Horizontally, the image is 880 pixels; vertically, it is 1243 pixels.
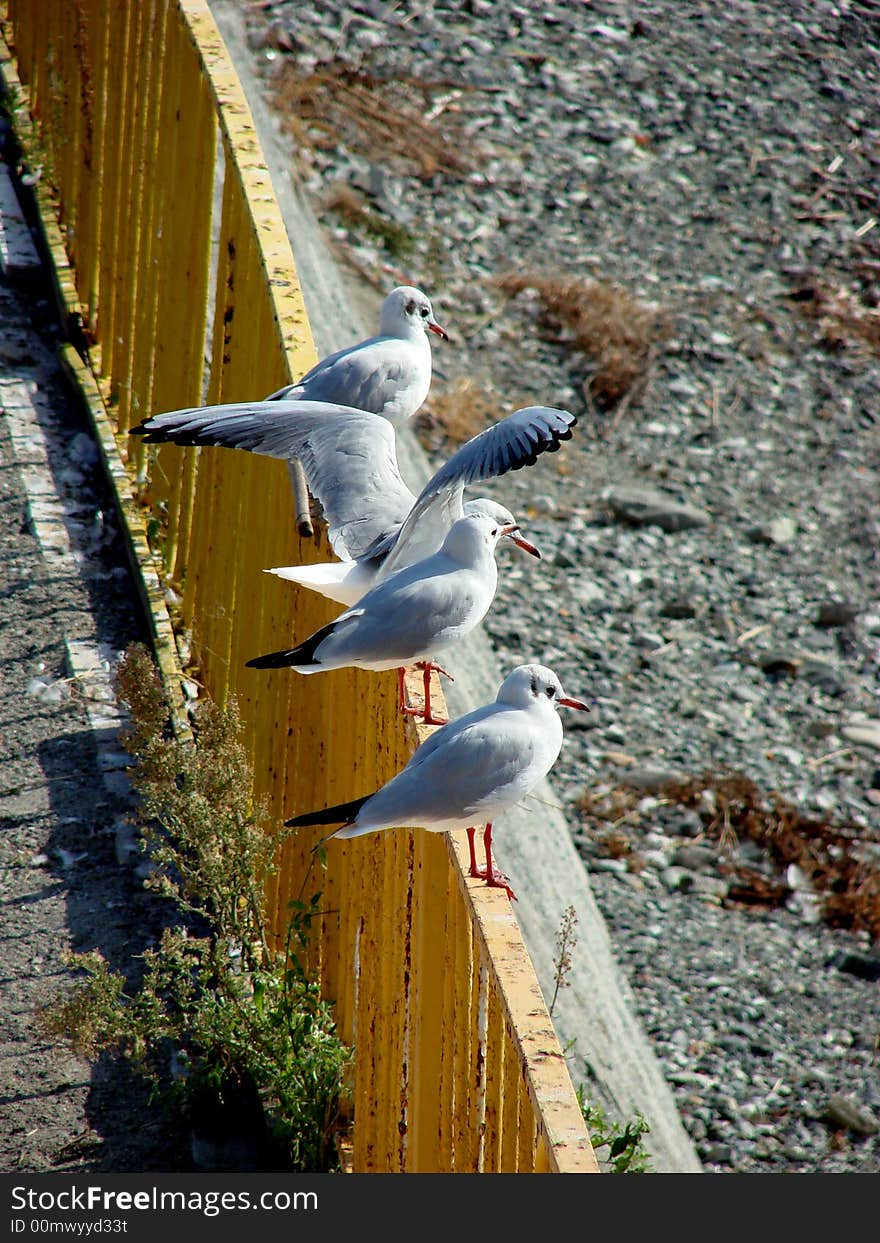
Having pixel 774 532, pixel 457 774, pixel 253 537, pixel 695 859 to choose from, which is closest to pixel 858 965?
pixel 695 859

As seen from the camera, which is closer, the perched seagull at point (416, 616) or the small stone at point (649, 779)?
the perched seagull at point (416, 616)

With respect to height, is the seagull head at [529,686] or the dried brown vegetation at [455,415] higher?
the seagull head at [529,686]

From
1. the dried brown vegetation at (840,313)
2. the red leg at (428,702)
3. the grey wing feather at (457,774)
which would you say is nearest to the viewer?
the grey wing feather at (457,774)

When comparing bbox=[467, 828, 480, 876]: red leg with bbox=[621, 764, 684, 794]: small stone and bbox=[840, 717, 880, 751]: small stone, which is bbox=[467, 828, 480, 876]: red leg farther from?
bbox=[840, 717, 880, 751]: small stone

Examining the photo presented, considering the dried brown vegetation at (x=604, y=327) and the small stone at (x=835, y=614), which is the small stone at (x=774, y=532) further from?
the dried brown vegetation at (x=604, y=327)

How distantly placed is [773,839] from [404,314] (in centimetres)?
357

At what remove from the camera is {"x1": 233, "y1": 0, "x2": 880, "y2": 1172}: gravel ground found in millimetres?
7031

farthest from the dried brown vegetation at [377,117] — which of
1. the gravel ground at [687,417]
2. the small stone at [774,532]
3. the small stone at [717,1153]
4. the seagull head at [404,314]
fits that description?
the small stone at [717,1153]

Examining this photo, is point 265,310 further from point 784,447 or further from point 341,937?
point 784,447

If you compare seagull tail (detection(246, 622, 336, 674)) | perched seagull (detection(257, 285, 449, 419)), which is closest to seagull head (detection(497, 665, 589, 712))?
seagull tail (detection(246, 622, 336, 674))

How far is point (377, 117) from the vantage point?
11.3 metres

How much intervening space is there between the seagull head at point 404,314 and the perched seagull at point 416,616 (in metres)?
1.48

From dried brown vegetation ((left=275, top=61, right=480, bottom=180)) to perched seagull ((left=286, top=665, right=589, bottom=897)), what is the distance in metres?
8.09

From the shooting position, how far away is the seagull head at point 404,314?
204 inches
